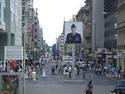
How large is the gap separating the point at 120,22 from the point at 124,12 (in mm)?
2419

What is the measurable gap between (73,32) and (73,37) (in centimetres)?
78

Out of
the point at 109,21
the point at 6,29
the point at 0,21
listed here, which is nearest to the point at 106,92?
the point at 0,21

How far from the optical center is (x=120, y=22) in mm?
90500

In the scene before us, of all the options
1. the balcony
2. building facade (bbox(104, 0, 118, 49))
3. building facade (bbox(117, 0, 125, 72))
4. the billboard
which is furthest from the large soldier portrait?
the balcony

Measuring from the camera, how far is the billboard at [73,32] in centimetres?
6250

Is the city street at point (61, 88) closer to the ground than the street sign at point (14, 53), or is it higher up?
closer to the ground

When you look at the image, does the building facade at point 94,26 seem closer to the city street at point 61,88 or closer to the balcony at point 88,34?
the balcony at point 88,34

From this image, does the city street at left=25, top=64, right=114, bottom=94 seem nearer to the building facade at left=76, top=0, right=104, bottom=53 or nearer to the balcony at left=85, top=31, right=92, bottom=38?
the building facade at left=76, top=0, right=104, bottom=53

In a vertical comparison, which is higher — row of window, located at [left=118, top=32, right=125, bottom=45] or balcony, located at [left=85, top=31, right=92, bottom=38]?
balcony, located at [left=85, top=31, right=92, bottom=38]

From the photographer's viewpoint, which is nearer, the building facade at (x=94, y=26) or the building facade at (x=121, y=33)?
the building facade at (x=121, y=33)

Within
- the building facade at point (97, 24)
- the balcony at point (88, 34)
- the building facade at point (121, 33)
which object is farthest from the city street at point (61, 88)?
the balcony at point (88, 34)

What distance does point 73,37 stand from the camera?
63.7m

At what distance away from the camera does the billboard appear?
205 ft

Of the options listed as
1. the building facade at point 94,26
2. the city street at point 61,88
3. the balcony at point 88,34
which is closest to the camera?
the city street at point 61,88
